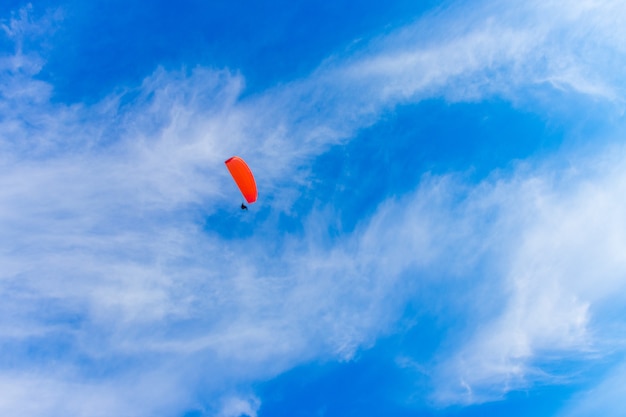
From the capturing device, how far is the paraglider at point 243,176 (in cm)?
6016

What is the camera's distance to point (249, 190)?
62531 millimetres

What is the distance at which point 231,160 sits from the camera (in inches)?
2359

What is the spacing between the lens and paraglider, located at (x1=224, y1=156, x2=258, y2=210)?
197ft

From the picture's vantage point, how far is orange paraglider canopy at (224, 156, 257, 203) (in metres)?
60.2

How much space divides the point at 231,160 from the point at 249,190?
527 centimetres

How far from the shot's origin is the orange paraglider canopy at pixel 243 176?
60188 millimetres

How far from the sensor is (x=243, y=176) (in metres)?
61.4

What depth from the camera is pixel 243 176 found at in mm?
61438
